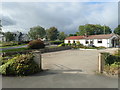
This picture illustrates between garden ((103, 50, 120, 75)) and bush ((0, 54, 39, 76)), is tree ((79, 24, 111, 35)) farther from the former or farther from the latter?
bush ((0, 54, 39, 76))

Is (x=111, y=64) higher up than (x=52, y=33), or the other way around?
(x=52, y=33)

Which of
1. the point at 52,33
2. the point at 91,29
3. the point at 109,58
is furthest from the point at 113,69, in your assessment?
the point at 52,33

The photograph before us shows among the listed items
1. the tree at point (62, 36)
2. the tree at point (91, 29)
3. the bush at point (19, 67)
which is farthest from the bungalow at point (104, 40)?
the tree at point (62, 36)

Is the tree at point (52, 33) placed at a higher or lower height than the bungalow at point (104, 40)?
higher

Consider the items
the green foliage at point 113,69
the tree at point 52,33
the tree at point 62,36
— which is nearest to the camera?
the green foliage at point 113,69

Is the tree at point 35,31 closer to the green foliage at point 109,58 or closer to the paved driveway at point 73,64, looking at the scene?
the paved driveway at point 73,64

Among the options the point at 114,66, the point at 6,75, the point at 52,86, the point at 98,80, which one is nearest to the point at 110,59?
the point at 114,66

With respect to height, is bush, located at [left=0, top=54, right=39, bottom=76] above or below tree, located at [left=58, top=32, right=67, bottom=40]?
below

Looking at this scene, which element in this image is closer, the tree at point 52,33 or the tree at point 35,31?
the tree at point 35,31

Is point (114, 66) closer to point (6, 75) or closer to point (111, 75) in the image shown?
point (111, 75)

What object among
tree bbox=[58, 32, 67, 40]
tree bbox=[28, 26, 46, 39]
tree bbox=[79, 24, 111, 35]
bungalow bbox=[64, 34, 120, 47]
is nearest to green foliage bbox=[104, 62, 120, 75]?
bungalow bbox=[64, 34, 120, 47]

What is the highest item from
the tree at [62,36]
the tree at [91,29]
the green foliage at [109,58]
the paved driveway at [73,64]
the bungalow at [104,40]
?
the tree at [91,29]

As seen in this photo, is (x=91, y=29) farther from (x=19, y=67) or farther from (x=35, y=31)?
(x=19, y=67)

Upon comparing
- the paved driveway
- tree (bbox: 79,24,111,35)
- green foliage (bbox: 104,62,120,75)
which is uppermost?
tree (bbox: 79,24,111,35)
